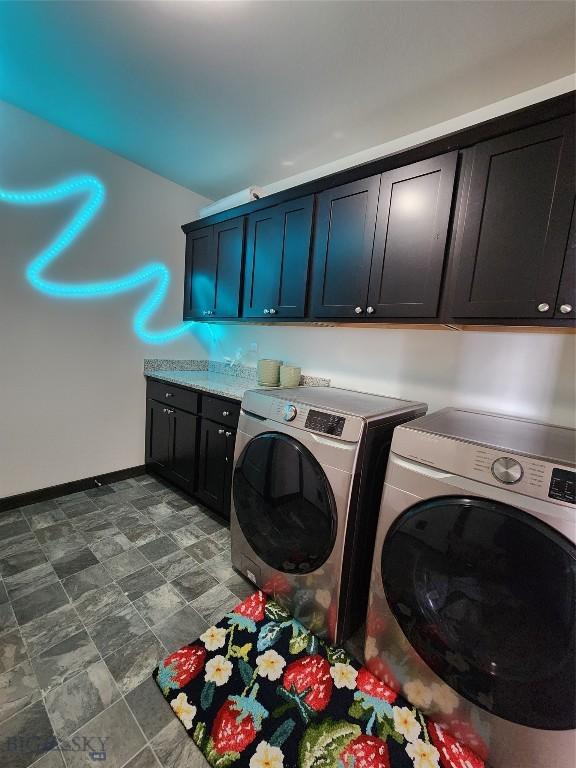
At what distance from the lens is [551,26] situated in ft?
3.86

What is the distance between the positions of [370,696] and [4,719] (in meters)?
1.28

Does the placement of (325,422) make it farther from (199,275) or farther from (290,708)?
(199,275)

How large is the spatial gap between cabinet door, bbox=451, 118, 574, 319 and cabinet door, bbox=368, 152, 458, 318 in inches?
3.4

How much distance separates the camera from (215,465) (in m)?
2.20

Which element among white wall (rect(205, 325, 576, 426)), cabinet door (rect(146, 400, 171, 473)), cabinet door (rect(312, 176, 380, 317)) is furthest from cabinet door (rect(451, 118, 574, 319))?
cabinet door (rect(146, 400, 171, 473))

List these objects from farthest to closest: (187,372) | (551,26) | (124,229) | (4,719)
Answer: (187,372)
(124,229)
(551,26)
(4,719)

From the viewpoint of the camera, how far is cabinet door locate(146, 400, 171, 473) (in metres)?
2.63

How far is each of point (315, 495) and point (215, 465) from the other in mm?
1085

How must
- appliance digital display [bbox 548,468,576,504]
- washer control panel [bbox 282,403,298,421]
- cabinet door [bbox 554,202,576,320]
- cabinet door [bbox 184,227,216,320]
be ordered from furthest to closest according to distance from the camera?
1. cabinet door [bbox 184,227,216,320]
2. washer control panel [bbox 282,403,298,421]
3. cabinet door [bbox 554,202,576,320]
4. appliance digital display [bbox 548,468,576,504]

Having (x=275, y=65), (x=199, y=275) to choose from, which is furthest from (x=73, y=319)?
(x=275, y=65)

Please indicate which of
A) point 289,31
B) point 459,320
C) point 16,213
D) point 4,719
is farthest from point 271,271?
point 4,719

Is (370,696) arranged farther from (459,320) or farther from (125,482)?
(125,482)

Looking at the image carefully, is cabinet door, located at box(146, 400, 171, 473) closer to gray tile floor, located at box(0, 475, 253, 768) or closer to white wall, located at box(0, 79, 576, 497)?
white wall, located at box(0, 79, 576, 497)

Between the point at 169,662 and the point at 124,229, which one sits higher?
the point at 124,229
